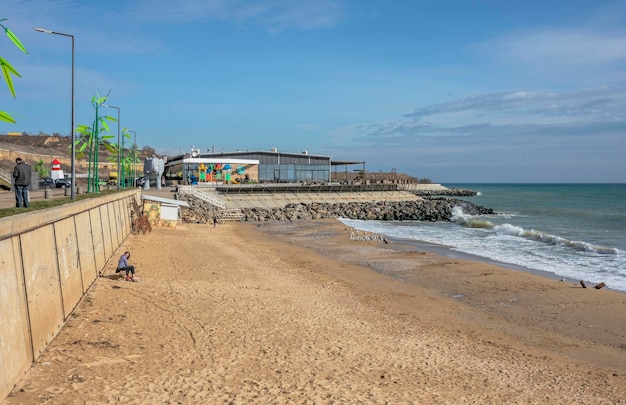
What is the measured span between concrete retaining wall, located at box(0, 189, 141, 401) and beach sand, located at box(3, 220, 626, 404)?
357 mm

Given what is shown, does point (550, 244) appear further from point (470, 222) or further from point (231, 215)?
point (231, 215)

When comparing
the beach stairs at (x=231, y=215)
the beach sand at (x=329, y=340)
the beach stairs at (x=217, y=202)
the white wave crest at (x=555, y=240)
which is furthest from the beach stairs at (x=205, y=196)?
the beach sand at (x=329, y=340)

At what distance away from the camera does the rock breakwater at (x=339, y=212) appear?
4734 cm

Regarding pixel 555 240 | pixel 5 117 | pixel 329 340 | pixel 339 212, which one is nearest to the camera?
pixel 5 117

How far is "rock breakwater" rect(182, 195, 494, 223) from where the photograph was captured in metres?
47.3

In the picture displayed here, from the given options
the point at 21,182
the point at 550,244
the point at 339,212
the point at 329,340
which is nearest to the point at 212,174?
the point at 339,212

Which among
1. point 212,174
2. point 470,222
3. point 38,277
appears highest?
point 212,174

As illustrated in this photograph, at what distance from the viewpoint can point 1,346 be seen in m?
6.99

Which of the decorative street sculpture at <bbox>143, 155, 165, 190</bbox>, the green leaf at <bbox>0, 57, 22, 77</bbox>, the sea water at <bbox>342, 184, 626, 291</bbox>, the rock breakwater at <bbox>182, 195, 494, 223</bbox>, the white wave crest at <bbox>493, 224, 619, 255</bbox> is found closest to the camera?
the green leaf at <bbox>0, 57, 22, 77</bbox>

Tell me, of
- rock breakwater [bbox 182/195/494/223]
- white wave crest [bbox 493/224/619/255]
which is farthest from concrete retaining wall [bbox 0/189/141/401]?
rock breakwater [bbox 182/195/494/223]

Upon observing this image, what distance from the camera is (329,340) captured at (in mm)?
11164

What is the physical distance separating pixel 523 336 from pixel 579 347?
3.99ft

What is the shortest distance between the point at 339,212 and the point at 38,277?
4761cm

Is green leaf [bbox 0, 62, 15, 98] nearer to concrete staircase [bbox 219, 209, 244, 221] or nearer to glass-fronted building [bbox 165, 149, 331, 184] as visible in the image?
concrete staircase [bbox 219, 209, 244, 221]
